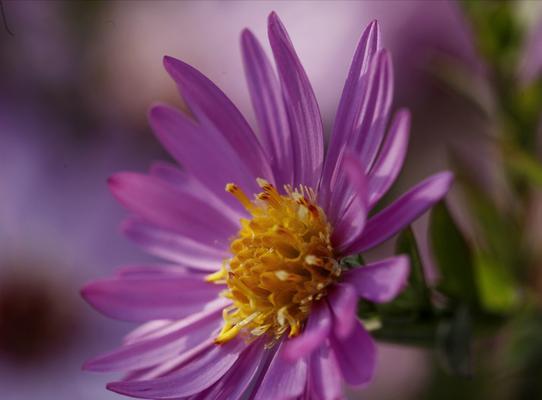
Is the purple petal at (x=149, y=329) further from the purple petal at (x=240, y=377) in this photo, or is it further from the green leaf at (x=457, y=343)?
the green leaf at (x=457, y=343)

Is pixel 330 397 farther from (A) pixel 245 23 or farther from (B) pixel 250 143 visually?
(A) pixel 245 23

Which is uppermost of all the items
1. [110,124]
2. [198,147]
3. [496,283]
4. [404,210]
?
[110,124]

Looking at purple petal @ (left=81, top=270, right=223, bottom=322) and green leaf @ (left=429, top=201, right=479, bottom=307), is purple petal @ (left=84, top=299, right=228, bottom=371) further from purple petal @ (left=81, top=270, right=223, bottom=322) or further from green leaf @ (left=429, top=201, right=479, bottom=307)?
green leaf @ (left=429, top=201, right=479, bottom=307)

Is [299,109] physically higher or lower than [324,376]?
higher

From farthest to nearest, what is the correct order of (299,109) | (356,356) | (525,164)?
(525,164) < (299,109) < (356,356)

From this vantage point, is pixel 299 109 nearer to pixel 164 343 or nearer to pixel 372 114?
pixel 372 114

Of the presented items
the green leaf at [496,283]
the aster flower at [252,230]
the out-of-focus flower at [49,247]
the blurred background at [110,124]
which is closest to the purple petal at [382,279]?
the aster flower at [252,230]

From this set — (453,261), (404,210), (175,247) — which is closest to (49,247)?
(175,247)
